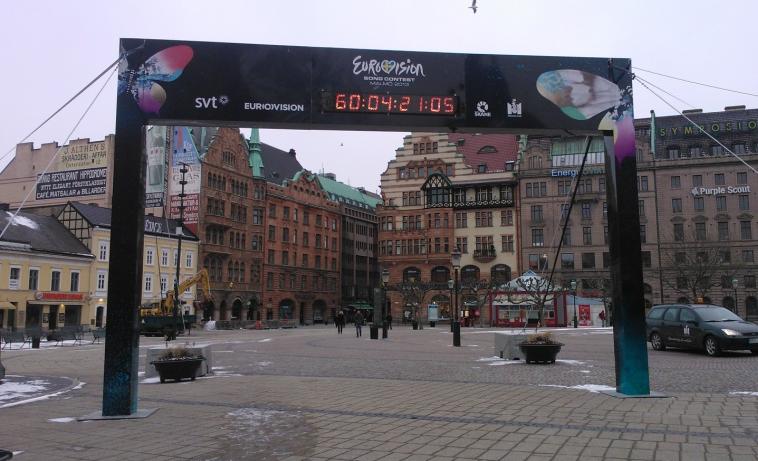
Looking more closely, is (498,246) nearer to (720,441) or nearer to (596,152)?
(596,152)

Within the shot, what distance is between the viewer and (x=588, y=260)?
239 feet

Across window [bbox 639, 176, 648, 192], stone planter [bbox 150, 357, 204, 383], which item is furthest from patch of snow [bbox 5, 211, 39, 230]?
window [bbox 639, 176, 648, 192]

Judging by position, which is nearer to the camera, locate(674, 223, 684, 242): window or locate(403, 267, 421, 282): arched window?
locate(674, 223, 684, 242): window

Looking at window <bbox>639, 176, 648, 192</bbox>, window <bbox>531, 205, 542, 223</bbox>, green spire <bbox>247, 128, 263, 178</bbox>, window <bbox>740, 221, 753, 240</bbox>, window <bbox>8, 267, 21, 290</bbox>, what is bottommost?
window <bbox>8, 267, 21, 290</bbox>

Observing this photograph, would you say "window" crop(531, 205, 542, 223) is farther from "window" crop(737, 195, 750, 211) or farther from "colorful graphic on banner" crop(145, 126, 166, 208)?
"colorful graphic on banner" crop(145, 126, 166, 208)

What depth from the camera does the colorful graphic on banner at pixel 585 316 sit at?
53438 mm

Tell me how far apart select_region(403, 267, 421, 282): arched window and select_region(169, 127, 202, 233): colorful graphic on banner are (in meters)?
27.3

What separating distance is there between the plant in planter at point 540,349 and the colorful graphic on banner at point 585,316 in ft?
129

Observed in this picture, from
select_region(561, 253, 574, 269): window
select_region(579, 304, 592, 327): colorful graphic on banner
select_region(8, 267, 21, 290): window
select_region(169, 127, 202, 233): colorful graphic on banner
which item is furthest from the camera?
select_region(561, 253, 574, 269): window

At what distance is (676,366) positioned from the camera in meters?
15.4

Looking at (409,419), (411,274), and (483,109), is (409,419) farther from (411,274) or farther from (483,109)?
(411,274)

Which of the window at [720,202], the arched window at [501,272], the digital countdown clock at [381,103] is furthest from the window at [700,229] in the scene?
the digital countdown clock at [381,103]

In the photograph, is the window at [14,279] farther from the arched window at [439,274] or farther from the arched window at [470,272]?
the arched window at [470,272]

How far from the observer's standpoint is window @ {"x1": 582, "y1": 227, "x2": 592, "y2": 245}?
73.2 meters
